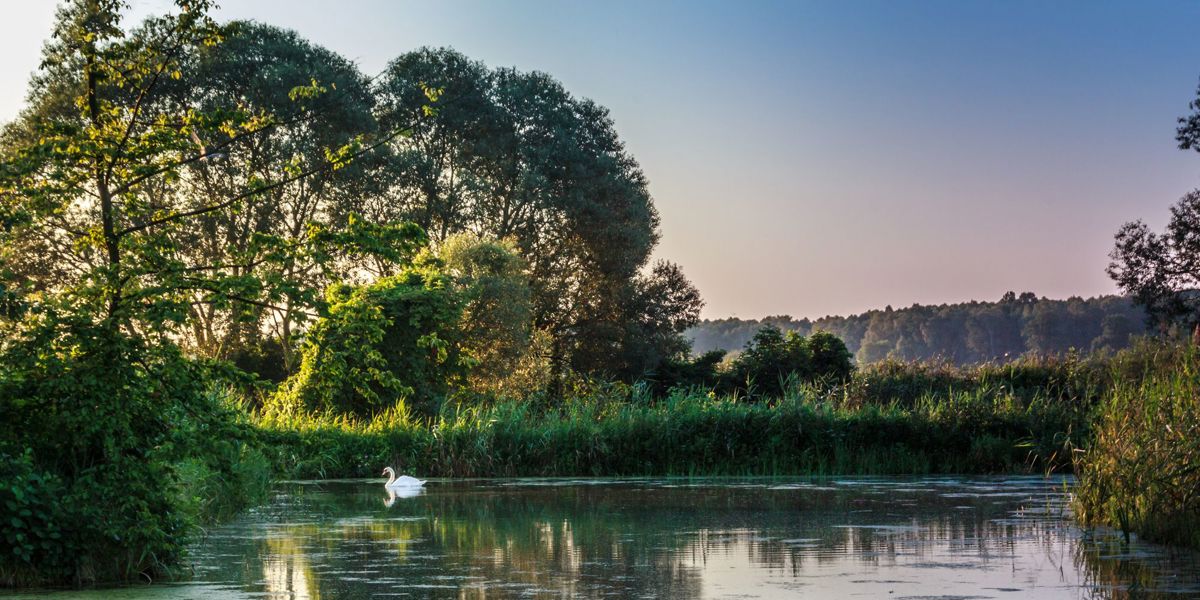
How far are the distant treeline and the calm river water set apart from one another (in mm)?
45657

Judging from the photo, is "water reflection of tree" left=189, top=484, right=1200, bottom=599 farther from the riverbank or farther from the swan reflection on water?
the riverbank

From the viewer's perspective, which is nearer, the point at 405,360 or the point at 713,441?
the point at 713,441

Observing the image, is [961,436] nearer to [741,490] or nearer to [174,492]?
[741,490]

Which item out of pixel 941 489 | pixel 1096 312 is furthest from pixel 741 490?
pixel 1096 312

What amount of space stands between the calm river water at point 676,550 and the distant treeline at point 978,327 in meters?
45.7

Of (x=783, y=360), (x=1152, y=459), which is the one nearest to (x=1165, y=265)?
(x=783, y=360)

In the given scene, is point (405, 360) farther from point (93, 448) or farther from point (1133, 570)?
point (1133, 570)

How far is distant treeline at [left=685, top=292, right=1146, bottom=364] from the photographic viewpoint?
65.3m

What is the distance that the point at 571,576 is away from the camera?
31.2 ft

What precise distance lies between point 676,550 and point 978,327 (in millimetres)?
62701

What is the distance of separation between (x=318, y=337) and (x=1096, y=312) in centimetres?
6151

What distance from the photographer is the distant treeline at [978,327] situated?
65312 mm

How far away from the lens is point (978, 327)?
2800 inches

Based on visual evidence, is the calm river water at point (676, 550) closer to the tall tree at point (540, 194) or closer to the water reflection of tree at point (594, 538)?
the water reflection of tree at point (594, 538)
